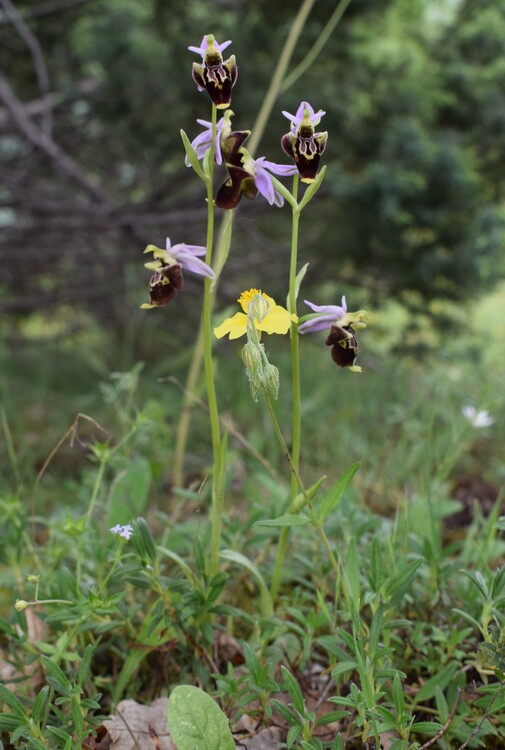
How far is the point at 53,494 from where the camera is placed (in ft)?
7.75

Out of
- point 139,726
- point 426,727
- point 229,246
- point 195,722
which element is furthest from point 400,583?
point 229,246

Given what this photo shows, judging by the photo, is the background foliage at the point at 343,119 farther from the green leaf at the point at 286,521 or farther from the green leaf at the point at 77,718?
the green leaf at the point at 77,718

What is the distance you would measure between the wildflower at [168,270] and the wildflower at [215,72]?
0.21 metres

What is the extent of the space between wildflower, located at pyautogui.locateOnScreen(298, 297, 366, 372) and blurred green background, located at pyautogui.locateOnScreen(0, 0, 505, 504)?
1.18 meters

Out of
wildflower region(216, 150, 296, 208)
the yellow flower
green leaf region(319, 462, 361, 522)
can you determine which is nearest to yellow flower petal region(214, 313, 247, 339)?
the yellow flower

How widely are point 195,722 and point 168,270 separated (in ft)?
2.11

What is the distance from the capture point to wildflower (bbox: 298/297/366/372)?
0.98m

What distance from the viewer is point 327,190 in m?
2.99

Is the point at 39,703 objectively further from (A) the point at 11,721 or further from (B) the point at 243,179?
(B) the point at 243,179

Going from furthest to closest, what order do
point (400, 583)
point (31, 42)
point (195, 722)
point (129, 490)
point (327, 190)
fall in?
point (327, 190) → point (31, 42) → point (129, 490) → point (400, 583) → point (195, 722)

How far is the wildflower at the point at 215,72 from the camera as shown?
0.91 m

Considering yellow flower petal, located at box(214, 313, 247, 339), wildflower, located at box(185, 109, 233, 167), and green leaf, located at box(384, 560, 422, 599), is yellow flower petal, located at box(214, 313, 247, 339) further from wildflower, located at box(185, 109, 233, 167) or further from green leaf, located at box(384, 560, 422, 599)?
green leaf, located at box(384, 560, 422, 599)

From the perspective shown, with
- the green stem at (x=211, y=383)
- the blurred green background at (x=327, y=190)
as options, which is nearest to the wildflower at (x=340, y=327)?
the green stem at (x=211, y=383)

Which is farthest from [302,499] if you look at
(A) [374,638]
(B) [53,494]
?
(B) [53,494]
